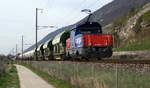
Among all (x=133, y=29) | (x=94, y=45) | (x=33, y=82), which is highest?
(x=133, y=29)

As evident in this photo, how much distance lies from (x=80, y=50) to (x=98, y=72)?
10.3m

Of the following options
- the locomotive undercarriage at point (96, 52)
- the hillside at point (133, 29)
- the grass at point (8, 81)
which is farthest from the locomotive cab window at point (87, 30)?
the hillside at point (133, 29)

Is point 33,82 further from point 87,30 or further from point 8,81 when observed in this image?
point 87,30

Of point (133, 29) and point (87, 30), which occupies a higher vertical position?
point (133, 29)

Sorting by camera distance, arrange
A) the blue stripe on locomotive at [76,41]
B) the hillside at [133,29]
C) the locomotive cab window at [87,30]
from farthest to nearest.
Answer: the hillside at [133,29] → the locomotive cab window at [87,30] → the blue stripe on locomotive at [76,41]

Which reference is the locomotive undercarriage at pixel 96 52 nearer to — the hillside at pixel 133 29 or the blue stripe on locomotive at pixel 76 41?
the blue stripe on locomotive at pixel 76 41

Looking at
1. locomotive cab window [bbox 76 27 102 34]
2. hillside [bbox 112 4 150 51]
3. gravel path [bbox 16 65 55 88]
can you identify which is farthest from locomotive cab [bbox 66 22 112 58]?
hillside [bbox 112 4 150 51]

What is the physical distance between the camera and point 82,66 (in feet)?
37.6

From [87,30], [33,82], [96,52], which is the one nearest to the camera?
[33,82]

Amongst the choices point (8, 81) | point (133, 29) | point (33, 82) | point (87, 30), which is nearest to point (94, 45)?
point (87, 30)

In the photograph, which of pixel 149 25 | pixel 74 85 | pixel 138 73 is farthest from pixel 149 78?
pixel 149 25

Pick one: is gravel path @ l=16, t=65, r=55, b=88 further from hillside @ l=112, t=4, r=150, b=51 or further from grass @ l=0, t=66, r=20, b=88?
hillside @ l=112, t=4, r=150, b=51

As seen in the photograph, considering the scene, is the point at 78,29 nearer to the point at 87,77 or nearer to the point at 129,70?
the point at 87,77

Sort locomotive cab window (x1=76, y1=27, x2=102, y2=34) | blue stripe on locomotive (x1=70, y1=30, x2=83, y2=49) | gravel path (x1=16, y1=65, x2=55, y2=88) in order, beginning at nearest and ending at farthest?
gravel path (x1=16, y1=65, x2=55, y2=88) < blue stripe on locomotive (x1=70, y1=30, x2=83, y2=49) < locomotive cab window (x1=76, y1=27, x2=102, y2=34)
